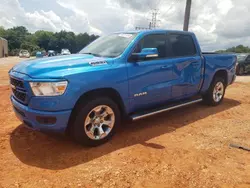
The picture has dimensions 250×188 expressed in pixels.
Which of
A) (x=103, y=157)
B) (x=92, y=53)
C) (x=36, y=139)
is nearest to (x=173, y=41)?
(x=92, y=53)

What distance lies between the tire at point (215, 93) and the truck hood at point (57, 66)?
3.38m

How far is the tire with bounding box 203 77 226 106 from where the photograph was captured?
251 inches

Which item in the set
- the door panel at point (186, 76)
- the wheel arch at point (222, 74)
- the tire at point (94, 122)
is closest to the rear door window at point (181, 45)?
the door panel at point (186, 76)

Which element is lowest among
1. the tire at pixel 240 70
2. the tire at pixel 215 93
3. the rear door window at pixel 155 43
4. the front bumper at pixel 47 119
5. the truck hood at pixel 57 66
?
the tire at pixel 240 70

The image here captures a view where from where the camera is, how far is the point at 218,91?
6656mm

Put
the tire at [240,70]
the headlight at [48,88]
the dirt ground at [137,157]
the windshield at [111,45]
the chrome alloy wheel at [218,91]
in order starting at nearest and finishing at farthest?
1. the dirt ground at [137,157]
2. the headlight at [48,88]
3. the windshield at [111,45]
4. the chrome alloy wheel at [218,91]
5. the tire at [240,70]

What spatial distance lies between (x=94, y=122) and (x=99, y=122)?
10cm

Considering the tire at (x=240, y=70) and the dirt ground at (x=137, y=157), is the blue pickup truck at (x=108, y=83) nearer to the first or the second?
the dirt ground at (x=137, y=157)

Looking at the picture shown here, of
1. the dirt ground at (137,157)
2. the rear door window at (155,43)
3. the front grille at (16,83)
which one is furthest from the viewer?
the rear door window at (155,43)

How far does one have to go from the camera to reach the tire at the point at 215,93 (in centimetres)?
638

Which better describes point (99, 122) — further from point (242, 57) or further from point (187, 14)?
point (242, 57)

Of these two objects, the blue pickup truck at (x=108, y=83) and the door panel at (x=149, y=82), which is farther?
the door panel at (x=149, y=82)

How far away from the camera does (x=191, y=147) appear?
4055mm

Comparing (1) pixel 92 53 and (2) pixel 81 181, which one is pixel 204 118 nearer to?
(1) pixel 92 53
